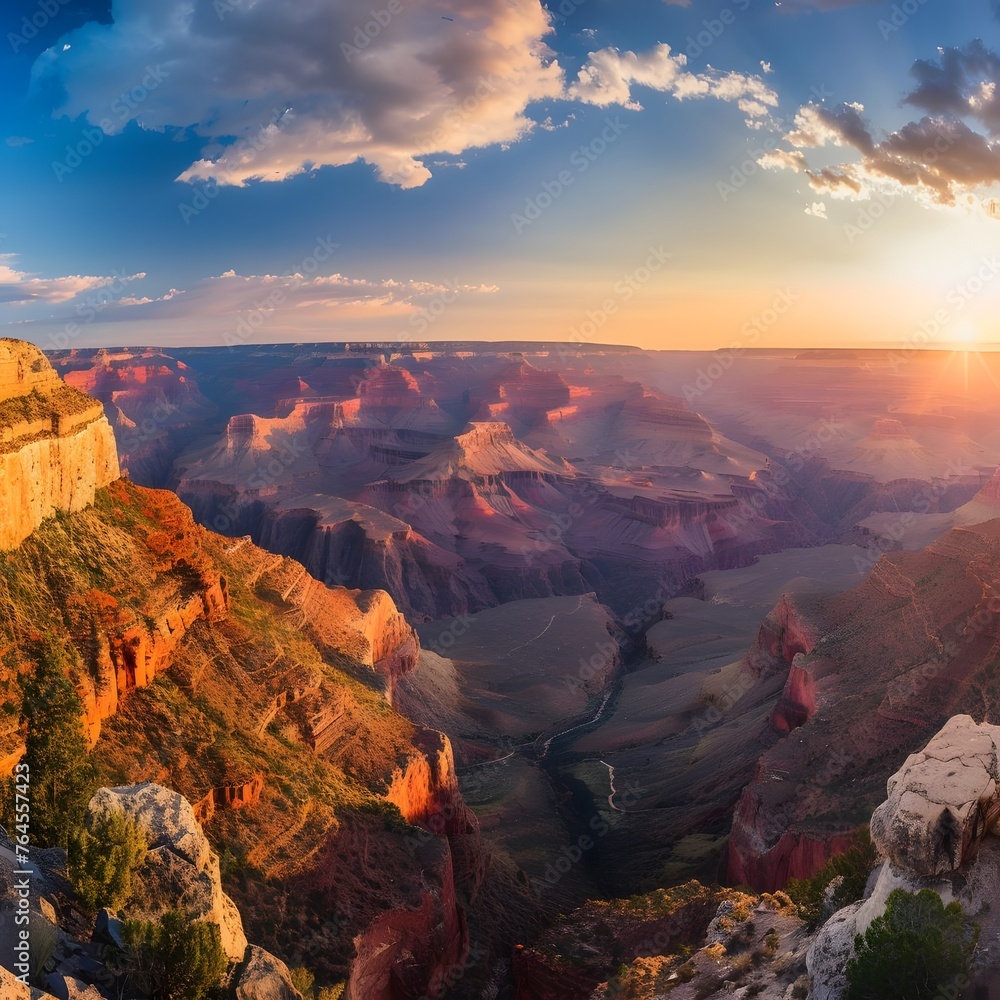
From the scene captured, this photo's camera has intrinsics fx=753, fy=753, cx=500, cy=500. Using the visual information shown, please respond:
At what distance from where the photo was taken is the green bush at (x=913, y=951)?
1367 cm

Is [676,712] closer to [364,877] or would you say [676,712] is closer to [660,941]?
[660,941]

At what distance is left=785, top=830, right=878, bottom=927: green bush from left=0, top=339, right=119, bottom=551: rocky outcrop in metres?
26.8

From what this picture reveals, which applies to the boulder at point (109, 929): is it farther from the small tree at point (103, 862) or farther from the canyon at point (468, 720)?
the canyon at point (468, 720)

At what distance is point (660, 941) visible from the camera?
93.1 ft

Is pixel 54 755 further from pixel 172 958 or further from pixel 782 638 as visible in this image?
pixel 782 638

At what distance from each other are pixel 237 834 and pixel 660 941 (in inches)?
635

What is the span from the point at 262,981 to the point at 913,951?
1295 centimetres

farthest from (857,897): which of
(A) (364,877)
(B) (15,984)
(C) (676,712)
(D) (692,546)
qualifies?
(D) (692,546)

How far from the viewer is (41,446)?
1037 inches

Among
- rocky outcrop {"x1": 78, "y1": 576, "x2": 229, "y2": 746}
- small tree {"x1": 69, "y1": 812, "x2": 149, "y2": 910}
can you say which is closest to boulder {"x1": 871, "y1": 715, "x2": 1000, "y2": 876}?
small tree {"x1": 69, "y1": 812, "x2": 149, "y2": 910}

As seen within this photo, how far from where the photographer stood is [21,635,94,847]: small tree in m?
18.1

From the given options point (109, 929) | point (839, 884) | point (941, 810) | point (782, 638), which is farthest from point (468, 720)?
point (941, 810)
